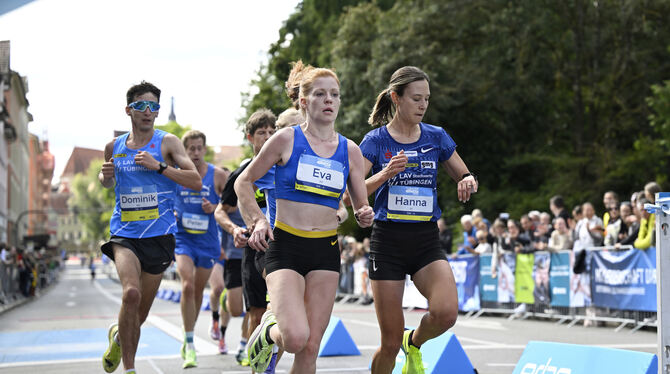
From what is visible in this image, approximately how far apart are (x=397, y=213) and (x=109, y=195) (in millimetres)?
93168

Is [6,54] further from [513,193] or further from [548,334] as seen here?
[513,193]

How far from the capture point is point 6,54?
7.57 m

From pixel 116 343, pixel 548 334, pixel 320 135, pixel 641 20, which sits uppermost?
pixel 641 20

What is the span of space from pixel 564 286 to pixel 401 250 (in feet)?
35.0

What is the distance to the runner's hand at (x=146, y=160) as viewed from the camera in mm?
7488

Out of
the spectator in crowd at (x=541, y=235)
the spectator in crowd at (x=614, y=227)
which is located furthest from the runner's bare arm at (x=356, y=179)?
the spectator in crowd at (x=541, y=235)

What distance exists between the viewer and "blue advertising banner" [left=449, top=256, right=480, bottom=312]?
→ 63.8 feet

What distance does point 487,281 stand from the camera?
18984mm

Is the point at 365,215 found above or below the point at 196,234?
above

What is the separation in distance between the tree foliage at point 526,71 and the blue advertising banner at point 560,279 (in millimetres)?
15127

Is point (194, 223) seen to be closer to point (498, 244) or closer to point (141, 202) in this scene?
point (141, 202)

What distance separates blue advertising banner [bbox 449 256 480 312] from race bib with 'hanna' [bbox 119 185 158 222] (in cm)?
1233

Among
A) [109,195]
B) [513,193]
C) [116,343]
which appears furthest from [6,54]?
[109,195]

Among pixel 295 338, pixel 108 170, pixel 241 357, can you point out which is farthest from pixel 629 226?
pixel 295 338
